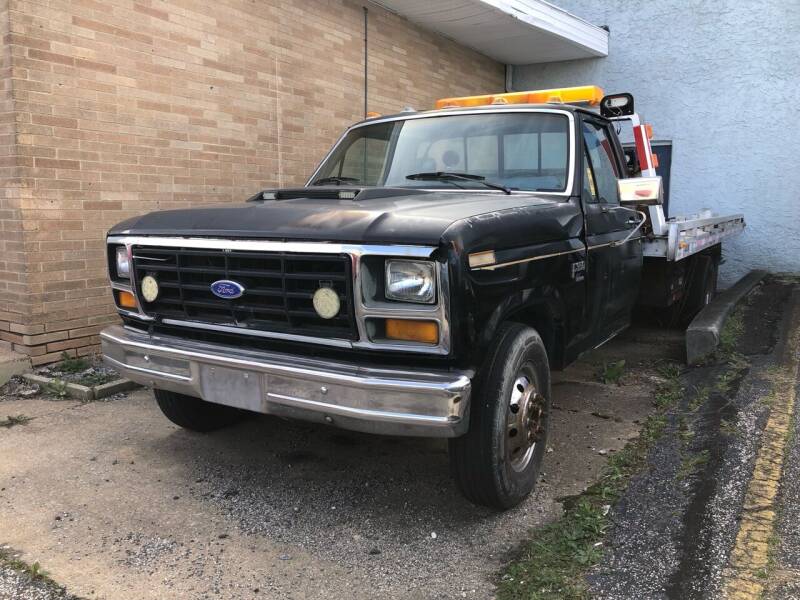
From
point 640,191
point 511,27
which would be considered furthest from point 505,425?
point 511,27

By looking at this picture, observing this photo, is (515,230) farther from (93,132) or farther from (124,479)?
(93,132)

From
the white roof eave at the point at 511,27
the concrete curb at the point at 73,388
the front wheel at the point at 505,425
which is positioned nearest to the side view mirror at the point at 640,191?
the front wheel at the point at 505,425

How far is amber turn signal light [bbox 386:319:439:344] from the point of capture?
2654mm

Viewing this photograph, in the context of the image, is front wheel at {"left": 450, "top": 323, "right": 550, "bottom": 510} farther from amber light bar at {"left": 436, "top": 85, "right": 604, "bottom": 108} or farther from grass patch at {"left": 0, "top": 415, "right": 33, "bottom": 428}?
grass patch at {"left": 0, "top": 415, "right": 33, "bottom": 428}

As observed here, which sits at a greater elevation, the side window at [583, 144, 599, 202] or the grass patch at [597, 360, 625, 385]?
the side window at [583, 144, 599, 202]

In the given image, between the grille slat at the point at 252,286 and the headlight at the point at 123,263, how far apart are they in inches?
4.8

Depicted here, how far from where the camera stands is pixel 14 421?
450 centimetres

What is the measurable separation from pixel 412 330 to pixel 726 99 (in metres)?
9.57

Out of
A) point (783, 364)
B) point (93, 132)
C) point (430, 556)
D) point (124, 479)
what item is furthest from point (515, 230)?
point (93, 132)

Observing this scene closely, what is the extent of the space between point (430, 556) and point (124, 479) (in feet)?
5.95

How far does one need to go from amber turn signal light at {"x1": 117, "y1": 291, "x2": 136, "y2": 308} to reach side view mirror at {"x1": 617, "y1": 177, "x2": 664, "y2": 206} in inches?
116

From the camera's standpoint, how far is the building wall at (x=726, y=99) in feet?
32.4

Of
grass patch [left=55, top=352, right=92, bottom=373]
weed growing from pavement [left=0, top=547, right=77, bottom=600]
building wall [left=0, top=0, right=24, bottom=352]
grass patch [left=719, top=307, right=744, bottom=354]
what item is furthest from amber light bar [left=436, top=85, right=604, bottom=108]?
weed growing from pavement [left=0, top=547, right=77, bottom=600]

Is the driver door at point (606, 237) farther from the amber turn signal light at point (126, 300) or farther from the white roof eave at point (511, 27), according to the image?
the white roof eave at point (511, 27)
